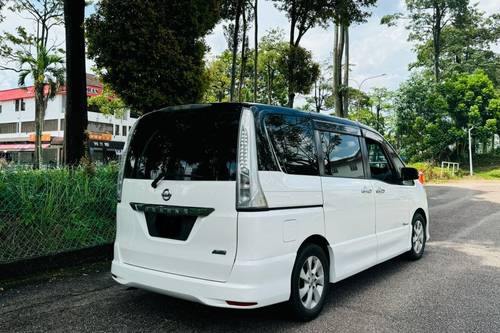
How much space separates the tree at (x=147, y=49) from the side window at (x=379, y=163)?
12.2 feet

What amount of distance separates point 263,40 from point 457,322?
3176 centimetres

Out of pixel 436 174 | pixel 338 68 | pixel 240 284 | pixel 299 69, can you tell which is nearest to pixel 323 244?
pixel 240 284

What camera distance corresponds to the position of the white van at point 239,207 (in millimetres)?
3344

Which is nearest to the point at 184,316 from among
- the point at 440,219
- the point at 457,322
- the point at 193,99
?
the point at 457,322

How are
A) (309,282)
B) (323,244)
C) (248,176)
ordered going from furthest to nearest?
(323,244) → (309,282) → (248,176)

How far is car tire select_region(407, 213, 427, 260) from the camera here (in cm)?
630

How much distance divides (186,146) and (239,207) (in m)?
0.84

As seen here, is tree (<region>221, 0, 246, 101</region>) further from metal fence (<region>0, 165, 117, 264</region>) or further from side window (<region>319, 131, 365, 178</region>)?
side window (<region>319, 131, 365, 178</region>)

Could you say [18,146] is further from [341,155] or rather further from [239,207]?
[239,207]

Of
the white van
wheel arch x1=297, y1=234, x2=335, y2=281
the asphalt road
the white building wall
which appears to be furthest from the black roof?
the white building wall

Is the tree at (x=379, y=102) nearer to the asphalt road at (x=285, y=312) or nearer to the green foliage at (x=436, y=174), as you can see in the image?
the green foliage at (x=436, y=174)

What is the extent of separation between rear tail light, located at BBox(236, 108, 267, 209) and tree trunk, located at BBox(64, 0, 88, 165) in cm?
550

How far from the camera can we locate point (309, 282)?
393 centimetres

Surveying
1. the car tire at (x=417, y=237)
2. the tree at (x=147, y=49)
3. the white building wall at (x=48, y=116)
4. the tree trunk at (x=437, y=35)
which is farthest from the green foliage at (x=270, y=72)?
the white building wall at (x=48, y=116)
